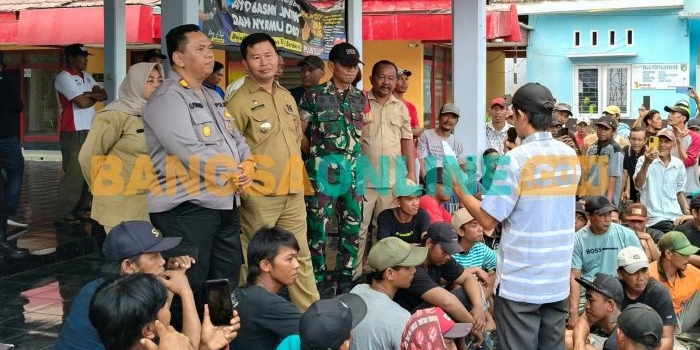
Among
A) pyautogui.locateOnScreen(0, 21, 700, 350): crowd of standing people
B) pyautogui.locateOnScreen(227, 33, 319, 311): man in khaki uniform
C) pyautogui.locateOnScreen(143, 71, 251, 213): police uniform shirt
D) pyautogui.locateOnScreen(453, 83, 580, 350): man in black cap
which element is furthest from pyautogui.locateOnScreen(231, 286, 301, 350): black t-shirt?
pyautogui.locateOnScreen(227, 33, 319, 311): man in khaki uniform

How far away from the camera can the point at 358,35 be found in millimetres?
9117

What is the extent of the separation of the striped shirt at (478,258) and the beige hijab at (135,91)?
259 centimetres

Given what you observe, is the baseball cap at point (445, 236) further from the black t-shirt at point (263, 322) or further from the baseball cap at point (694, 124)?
the baseball cap at point (694, 124)

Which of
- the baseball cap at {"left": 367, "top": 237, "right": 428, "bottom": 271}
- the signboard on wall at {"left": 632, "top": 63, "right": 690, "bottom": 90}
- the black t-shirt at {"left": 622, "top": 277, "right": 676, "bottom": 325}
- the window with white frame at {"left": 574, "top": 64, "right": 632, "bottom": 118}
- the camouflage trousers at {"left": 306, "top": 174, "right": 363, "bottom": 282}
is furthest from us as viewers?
the window with white frame at {"left": 574, "top": 64, "right": 632, "bottom": 118}

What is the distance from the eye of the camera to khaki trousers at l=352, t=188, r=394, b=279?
22.1ft

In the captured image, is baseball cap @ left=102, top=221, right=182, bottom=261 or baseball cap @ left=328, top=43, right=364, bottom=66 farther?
baseball cap @ left=328, top=43, right=364, bottom=66

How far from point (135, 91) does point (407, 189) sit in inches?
84.0

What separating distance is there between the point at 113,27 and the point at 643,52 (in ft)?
48.2

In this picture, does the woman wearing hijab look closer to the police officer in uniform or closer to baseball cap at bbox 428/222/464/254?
the police officer in uniform

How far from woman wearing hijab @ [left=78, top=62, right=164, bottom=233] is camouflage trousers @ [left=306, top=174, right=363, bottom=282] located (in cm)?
135

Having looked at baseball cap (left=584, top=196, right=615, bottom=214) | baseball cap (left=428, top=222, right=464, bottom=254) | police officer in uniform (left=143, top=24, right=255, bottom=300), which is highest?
police officer in uniform (left=143, top=24, right=255, bottom=300)

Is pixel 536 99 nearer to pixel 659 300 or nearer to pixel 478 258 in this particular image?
pixel 659 300

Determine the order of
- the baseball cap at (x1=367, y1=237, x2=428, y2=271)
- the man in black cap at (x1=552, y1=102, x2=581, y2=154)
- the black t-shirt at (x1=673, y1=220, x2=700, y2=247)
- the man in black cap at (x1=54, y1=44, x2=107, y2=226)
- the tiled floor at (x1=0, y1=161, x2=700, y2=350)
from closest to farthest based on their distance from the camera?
the baseball cap at (x1=367, y1=237, x2=428, y2=271), the tiled floor at (x1=0, y1=161, x2=700, y2=350), the black t-shirt at (x1=673, y1=220, x2=700, y2=247), the man in black cap at (x1=54, y1=44, x2=107, y2=226), the man in black cap at (x1=552, y1=102, x2=581, y2=154)

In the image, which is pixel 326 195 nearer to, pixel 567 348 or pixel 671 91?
pixel 567 348
